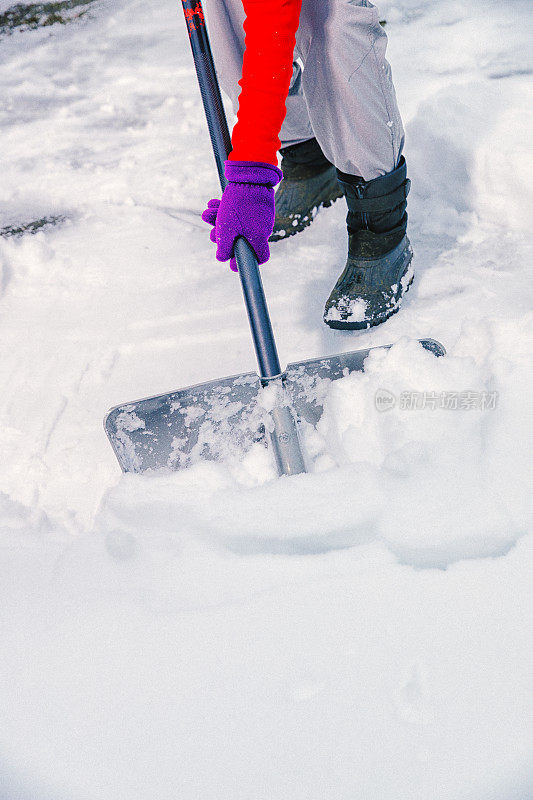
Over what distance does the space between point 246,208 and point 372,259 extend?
20.1 inches

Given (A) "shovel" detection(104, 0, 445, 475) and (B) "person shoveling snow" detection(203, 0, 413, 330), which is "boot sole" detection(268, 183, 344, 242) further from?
(A) "shovel" detection(104, 0, 445, 475)

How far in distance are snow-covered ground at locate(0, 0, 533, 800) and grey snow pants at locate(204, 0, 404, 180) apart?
1.20 feet

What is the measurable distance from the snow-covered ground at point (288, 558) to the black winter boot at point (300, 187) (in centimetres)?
16

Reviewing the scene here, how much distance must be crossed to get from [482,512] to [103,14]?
4.07 meters

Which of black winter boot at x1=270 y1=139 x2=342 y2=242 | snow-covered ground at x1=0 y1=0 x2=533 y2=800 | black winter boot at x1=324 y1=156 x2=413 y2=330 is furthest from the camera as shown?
black winter boot at x1=270 y1=139 x2=342 y2=242

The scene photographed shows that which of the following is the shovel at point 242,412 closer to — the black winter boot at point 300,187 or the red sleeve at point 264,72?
the red sleeve at point 264,72

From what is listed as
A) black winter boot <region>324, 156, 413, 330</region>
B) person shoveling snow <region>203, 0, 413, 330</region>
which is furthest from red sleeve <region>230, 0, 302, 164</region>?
black winter boot <region>324, 156, 413, 330</region>

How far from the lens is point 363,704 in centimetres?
70

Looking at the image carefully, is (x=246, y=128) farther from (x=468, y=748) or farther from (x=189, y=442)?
(x=468, y=748)

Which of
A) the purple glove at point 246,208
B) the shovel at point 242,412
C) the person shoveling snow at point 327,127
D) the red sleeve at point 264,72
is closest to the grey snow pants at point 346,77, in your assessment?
the person shoveling snow at point 327,127

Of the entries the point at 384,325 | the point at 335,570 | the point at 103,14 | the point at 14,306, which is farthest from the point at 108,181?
the point at 103,14

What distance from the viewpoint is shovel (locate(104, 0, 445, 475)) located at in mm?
1078

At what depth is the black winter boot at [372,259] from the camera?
1442mm

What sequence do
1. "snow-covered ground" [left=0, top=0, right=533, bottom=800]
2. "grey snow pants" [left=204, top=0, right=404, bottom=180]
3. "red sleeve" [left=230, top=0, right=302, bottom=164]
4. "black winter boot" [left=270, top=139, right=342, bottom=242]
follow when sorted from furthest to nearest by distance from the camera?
"black winter boot" [left=270, top=139, right=342, bottom=242]
"grey snow pants" [left=204, top=0, right=404, bottom=180]
"red sleeve" [left=230, top=0, right=302, bottom=164]
"snow-covered ground" [left=0, top=0, right=533, bottom=800]
